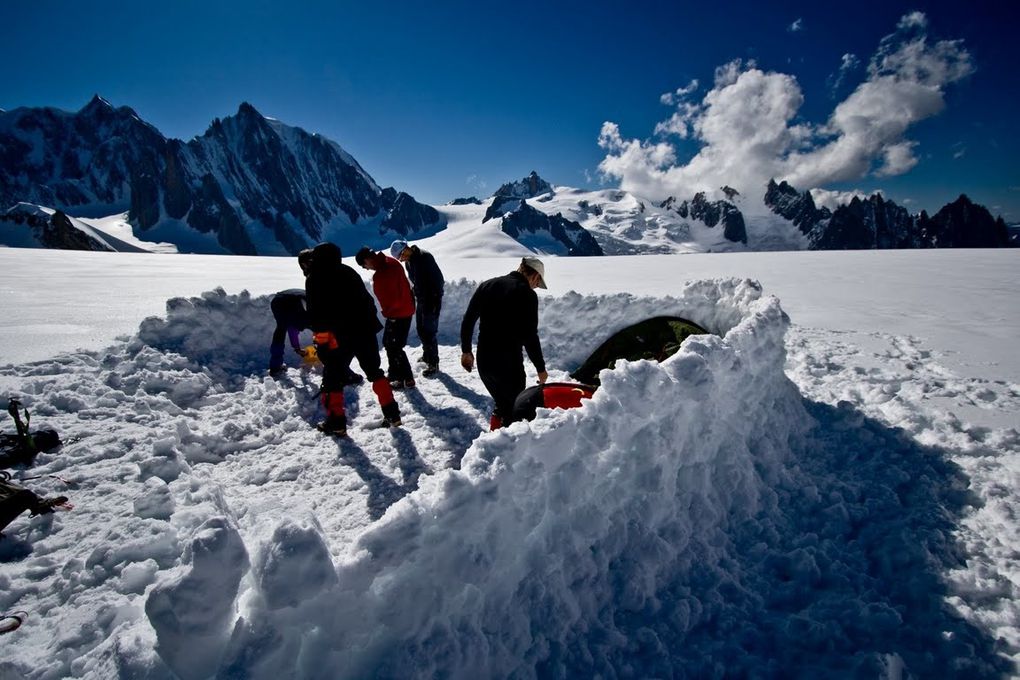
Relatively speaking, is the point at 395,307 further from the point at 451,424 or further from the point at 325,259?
the point at 451,424

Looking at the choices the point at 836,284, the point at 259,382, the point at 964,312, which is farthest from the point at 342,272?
the point at 836,284

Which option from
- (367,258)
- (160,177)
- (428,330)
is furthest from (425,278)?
(160,177)

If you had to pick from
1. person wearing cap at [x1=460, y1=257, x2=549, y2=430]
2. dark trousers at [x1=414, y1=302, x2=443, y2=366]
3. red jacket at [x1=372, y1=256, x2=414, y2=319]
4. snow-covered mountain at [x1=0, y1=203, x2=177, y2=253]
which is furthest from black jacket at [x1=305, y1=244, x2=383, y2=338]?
snow-covered mountain at [x1=0, y1=203, x2=177, y2=253]

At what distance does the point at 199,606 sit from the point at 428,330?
19.7 ft

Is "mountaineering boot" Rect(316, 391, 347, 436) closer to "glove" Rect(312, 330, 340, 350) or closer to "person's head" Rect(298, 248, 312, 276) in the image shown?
"glove" Rect(312, 330, 340, 350)

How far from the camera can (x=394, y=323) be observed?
6.89m

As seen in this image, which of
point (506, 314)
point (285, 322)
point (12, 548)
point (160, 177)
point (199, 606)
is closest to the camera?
point (199, 606)

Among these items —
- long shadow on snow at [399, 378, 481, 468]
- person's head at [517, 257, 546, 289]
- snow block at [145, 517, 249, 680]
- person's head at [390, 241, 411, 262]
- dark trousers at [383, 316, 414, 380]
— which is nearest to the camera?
snow block at [145, 517, 249, 680]

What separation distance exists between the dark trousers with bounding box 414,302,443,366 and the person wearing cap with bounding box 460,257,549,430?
295cm

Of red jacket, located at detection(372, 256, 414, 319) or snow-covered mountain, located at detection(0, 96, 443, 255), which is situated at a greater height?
snow-covered mountain, located at detection(0, 96, 443, 255)

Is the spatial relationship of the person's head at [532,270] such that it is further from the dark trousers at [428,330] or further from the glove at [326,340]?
the dark trousers at [428,330]

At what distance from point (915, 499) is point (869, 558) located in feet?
3.09

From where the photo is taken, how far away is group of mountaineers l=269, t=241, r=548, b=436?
14.6 feet

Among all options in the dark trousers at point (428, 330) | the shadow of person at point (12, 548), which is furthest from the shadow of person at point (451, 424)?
the shadow of person at point (12, 548)
